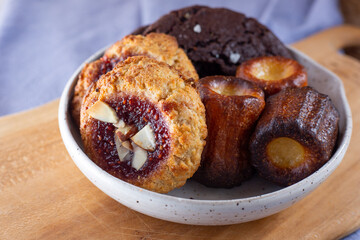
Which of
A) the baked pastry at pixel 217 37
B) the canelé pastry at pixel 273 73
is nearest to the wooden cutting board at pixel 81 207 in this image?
the canelé pastry at pixel 273 73

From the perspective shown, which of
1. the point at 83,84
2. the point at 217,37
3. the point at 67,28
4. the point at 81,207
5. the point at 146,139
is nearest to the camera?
the point at 146,139

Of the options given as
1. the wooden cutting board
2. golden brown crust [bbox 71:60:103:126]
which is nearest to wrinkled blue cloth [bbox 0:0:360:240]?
the wooden cutting board

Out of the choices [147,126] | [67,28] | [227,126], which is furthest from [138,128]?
[67,28]

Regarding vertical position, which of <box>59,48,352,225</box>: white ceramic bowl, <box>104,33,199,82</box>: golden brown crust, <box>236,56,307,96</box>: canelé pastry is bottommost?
<box>59,48,352,225</box>: white ceramic bowl

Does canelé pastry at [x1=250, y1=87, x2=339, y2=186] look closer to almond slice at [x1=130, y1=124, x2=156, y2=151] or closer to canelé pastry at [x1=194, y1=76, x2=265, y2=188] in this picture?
canelé pastry at [x1=194, y1=76, x2=265, y2=188]

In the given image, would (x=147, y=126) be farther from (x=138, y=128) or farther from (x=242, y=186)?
(x=242, y=186)

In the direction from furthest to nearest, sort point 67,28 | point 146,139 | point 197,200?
point 67,28 → point 146,139 → point 197,200

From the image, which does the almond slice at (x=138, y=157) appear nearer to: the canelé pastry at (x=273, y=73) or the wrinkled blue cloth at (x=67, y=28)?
the canelé pastry at (x=273, y=73)
